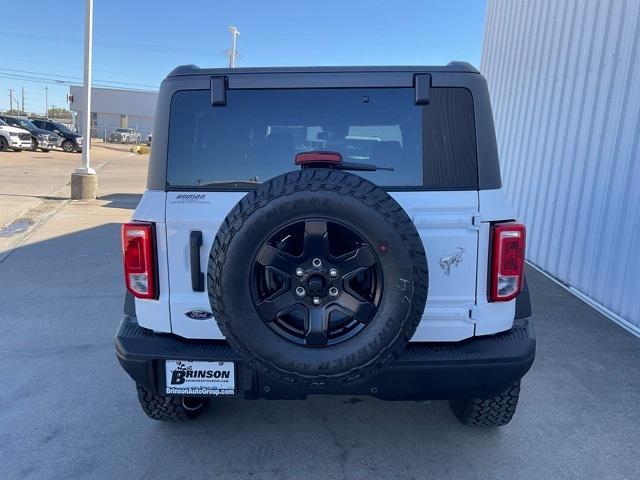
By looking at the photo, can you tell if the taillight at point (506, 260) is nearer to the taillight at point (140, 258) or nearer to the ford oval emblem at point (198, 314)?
the ford oval emblem at point (198, 314)

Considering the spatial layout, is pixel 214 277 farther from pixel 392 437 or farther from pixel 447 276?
pixel 392 437

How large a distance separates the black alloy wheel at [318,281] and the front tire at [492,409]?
1109 millimetres

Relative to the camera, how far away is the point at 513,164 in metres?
7.80

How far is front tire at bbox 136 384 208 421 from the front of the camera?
2.81 m

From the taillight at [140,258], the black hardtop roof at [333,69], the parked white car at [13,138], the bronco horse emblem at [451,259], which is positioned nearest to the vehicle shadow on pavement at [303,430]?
the taillight at [140,258]

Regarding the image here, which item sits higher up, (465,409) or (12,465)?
(465,409)

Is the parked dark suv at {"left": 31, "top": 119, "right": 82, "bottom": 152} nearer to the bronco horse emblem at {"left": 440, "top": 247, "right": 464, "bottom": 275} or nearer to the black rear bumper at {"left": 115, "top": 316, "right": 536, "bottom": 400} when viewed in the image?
the black rear bumper at {"left": 115, "top": 316, "right": 536, "bottom": 400}

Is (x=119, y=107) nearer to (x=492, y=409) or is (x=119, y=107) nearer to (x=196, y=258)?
(x=196, y=258)

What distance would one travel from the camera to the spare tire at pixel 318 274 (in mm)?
2020

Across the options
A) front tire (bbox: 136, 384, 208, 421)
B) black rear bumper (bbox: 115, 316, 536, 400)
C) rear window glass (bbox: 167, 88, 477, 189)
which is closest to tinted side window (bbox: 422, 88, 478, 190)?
rear window glass (bbox: 167, 88, 477, 189)

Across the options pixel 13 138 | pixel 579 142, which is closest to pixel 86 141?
pixel 579 142

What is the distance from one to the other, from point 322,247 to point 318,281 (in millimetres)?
140

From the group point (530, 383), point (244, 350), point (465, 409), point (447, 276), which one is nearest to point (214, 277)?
point (244, 350)

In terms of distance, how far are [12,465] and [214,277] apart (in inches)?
63.5
